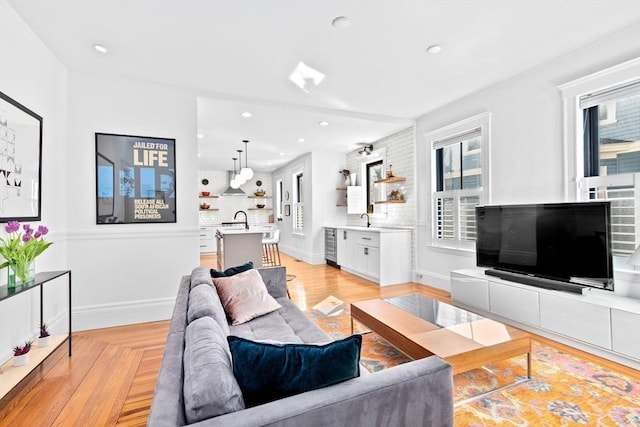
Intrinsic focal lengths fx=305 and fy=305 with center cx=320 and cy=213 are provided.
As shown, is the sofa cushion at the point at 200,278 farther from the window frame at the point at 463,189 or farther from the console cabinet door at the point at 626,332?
the window frame at the point at 463,189

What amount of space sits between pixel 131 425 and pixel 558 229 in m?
3.68

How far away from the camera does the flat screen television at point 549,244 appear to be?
2.59 m

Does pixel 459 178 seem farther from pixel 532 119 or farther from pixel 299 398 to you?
pixel 299 398

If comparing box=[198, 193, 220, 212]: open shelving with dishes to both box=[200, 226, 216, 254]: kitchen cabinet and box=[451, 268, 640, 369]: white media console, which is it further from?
box=[451, 268, 640, 369]: white media console

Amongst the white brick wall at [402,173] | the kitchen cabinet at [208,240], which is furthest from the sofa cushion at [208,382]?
the kitchen cabinet at [208,240]

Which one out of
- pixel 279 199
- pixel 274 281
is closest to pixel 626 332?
pixel 274 281

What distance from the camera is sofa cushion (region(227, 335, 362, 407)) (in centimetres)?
101

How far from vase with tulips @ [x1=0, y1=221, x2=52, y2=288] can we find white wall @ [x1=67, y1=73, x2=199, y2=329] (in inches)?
39.9

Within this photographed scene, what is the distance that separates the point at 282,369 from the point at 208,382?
0.24 m

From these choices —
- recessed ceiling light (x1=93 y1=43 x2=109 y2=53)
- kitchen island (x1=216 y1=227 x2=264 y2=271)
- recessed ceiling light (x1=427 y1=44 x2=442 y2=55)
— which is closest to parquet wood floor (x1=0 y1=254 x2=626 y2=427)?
kitchen island (x1=216 y1=227 x2=264 y2=271)

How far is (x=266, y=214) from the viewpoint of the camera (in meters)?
10.2

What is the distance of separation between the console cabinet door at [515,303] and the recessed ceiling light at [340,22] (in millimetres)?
2907

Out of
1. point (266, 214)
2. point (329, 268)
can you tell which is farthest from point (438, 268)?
point (266, 214)

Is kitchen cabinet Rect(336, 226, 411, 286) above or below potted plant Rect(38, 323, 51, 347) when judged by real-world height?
above
